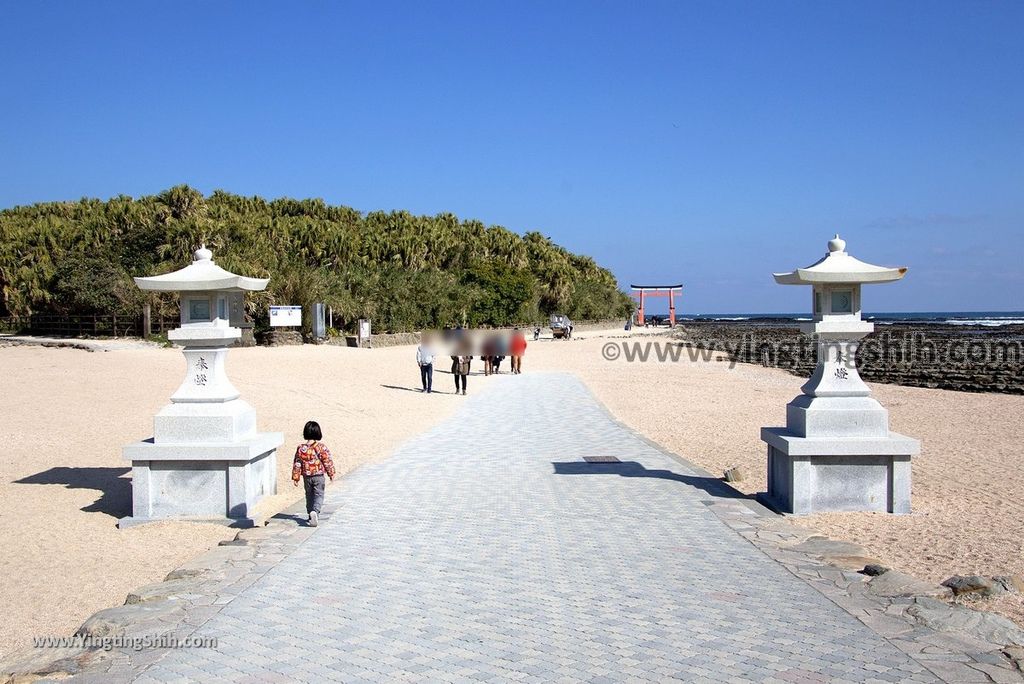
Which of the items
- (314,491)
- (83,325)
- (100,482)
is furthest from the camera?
(83,325)

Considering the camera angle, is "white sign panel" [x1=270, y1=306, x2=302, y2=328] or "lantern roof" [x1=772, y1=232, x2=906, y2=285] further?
"white sign panel" [x1=270, y1=306, x2=302, y2=328]

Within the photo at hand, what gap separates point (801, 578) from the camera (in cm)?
587

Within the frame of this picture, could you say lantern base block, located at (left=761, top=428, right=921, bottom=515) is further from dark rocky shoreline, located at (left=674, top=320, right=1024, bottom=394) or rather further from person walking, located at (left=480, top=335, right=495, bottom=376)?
person walking, located at (left=480, top=335, right=495, bottom=376)

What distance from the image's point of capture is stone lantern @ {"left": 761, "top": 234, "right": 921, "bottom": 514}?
26.3ft

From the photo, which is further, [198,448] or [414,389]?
[414,389]

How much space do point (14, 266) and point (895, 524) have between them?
4701 cm

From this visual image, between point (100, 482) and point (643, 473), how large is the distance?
6.52 meters

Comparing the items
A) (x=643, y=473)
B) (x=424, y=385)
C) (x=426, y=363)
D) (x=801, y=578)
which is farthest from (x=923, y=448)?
(x=424, y=385)

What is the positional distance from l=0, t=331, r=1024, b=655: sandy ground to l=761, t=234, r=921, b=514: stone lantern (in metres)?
0.26

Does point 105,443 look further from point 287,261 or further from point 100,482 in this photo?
point 287,261

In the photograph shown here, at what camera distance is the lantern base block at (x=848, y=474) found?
7.97 m

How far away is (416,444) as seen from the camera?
42.2 feet

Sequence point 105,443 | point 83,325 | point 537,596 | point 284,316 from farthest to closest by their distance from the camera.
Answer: point 83,325 → point 284,316 → point 105,443 → point 537,596

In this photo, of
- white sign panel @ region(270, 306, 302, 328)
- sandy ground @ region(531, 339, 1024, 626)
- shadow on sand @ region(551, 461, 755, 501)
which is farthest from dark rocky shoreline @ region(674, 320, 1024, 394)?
white sign panel @ region(270, 306, 302, 328)
